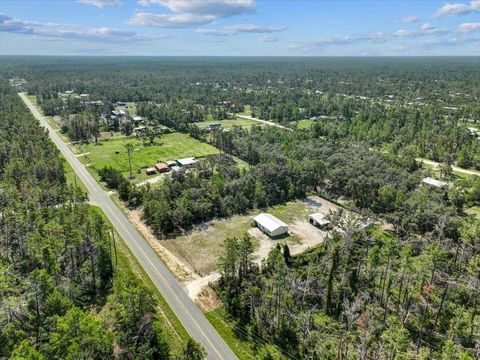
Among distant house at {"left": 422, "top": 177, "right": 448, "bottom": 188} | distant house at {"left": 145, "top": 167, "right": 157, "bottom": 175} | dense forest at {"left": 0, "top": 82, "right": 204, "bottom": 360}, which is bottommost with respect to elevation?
distant house at {"left": 145, "top": 167, "right": 157, "bottom": 175}

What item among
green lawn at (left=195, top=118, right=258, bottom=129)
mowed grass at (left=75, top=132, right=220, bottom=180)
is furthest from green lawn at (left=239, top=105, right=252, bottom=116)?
mowed grass at (left=75, top=132, right=220, bottom=180)

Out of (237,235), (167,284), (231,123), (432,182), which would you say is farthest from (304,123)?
(167,284)

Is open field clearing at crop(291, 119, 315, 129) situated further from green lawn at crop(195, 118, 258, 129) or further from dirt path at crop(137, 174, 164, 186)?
dirt path at crop(137, 174, 164, 186)

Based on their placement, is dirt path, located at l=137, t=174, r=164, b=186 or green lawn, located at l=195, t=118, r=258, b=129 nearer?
dirt path, located at l=137, t=174, r=164, b=186

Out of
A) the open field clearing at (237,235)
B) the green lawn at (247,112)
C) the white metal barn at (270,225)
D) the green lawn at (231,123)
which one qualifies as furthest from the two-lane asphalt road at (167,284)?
the green lawn at (247,112)

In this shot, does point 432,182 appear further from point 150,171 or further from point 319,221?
point 150,171

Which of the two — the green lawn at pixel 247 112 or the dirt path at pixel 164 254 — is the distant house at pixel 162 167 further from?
the green lawn at pixel 247 112
